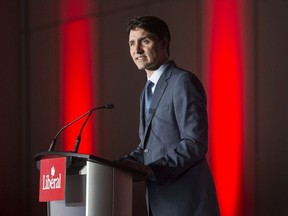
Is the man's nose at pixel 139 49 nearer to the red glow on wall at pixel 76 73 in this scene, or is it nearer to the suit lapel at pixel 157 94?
the suit lapel at pixel 157 94

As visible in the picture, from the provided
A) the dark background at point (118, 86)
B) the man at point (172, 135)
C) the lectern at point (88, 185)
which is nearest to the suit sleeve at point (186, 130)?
the man at point (172, 135)

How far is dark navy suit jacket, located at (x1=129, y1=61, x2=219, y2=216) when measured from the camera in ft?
6.76

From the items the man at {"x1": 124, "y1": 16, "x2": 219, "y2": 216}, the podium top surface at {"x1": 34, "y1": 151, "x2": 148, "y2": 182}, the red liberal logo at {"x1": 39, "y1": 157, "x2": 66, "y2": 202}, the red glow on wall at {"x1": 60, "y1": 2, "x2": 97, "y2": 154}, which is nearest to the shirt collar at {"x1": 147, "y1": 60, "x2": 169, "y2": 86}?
the man at {"x1": 124, "y1": 16, "x2": 219, "y2": 216}

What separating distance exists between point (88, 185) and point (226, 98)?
5.98ft

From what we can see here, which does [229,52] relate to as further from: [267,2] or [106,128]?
[106,128]

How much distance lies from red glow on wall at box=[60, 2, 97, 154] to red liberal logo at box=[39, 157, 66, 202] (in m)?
2.20

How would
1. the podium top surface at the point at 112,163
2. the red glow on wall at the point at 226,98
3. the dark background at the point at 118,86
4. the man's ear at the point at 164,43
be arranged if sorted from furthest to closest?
the red glow on wall at the point at 226,98, the dark background at the point at 118,86, the man's ear at the point at 164,43, the podium top surface at the point at 112,163

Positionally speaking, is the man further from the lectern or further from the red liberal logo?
the red liberal logo

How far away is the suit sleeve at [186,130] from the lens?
6.60ft

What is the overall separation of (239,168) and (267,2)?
92 cm

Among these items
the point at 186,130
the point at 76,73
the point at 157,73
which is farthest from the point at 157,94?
the point at 76,73

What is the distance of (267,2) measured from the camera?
3367mm

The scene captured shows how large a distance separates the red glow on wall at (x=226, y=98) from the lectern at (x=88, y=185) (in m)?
1.57

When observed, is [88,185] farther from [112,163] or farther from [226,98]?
[226,98]
